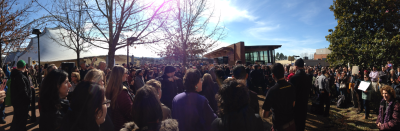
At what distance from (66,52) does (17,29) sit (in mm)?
23045

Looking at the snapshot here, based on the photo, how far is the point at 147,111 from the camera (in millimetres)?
1546

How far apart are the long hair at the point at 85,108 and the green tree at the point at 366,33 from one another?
14601 millimetres

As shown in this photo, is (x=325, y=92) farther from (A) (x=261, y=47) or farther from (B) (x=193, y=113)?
(A) (x=261, y=47)

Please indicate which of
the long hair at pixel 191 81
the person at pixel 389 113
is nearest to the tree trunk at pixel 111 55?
the long hair at pixel 191 81

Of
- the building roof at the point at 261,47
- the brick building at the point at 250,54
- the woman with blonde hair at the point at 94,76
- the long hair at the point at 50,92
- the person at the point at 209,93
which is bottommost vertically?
the person at the point at 209,93

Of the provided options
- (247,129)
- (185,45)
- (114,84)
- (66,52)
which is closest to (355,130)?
(247,129)

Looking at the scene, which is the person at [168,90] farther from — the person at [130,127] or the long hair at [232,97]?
the person at [130,127]

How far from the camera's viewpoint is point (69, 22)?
7.56 m

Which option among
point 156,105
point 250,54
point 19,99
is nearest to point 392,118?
point 156,105

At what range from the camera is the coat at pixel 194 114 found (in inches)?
90.8

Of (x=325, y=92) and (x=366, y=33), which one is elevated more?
(x=366, y=33)

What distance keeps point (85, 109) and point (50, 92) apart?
90 centimetres

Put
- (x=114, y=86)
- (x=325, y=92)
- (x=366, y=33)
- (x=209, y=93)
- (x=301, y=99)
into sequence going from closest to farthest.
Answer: (x=114, y=86), (x=209, y=93), (x=301, y=99), (x=325, y=92), (x=366, y=33)

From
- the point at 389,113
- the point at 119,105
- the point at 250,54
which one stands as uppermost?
the point at 250,54
